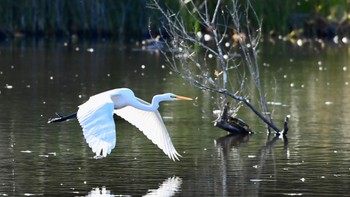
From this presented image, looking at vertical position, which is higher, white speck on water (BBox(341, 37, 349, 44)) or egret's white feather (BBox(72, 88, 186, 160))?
white speck on water (BBox(341, 37, 349, 44))

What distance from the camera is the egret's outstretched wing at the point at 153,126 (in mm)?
12688

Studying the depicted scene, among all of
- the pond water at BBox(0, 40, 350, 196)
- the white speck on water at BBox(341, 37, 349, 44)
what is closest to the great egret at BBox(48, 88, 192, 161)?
the pond water at BBox(0, 40, 350, 196)

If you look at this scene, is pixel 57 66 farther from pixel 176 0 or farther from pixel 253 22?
pixel 253 22

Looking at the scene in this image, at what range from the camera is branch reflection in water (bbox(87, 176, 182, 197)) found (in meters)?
11.0

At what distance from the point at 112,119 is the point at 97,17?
26.8 meters

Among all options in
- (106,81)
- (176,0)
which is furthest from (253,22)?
(106,81)

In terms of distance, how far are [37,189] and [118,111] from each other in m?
2.67

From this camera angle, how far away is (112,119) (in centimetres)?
1120

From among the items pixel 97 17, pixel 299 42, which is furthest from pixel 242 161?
pixel 299 42

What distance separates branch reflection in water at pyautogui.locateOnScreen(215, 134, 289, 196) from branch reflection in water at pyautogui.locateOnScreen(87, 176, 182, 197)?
49 cm

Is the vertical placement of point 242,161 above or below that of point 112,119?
below

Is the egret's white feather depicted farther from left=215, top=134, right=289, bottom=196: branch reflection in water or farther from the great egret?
left=215, top=134, right=289, bottom=196: branch reflection in water

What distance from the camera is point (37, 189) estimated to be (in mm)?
11227

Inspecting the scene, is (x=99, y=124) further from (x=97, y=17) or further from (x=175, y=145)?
Answer: (x=97, y=17)
